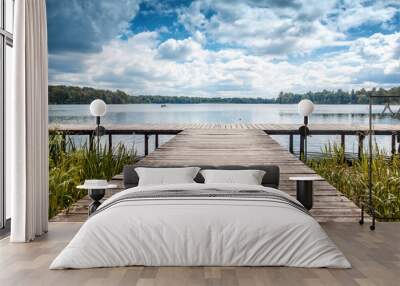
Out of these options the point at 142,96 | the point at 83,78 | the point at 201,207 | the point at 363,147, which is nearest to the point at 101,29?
the point at 83,78

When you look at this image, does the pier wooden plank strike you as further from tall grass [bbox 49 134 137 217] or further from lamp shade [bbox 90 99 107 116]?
lamp shade [bbox 90 99 107 116]

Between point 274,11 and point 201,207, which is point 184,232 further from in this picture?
point 274,11

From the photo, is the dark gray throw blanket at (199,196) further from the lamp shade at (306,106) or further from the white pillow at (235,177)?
the lamp shade at (306,106)

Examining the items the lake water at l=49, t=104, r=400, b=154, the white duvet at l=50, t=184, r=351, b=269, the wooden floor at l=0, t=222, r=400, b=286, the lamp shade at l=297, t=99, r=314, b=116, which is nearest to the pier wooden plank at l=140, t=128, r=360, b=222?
the lake water at l=49, t=104, r=400, b=154

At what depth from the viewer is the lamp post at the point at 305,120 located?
730cm

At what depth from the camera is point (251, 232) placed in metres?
4.09

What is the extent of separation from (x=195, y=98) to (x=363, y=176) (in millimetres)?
2807

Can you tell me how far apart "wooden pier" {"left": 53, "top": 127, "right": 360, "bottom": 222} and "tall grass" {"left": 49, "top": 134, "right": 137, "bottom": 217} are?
417 millimetres

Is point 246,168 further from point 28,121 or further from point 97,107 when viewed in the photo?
point 28,121

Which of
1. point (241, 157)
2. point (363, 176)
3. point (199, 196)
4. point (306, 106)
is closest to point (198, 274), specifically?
point (199, 196)

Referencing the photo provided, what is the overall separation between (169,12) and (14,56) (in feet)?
14.2

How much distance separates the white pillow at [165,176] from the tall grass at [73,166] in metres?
1.42

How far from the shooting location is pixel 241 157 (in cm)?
734

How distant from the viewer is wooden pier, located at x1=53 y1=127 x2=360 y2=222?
6434 millimetres
